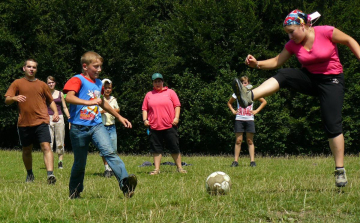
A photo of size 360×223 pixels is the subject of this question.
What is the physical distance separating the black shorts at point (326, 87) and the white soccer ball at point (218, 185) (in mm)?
1411

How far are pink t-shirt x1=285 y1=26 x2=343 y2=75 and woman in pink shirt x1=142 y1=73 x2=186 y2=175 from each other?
4.14 m

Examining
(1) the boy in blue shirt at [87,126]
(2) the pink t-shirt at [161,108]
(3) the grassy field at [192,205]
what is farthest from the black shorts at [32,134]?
(1) the boy in blue shirt at [87,126]

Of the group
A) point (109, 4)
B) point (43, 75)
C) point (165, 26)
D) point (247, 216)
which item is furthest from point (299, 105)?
point (247, 216)

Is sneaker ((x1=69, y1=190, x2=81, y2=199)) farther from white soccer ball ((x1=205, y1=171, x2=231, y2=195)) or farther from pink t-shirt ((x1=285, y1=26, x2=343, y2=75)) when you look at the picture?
pink t-shirt ((x1=285, y1=26, x2=343, y2=75))

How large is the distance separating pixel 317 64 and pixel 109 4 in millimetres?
19647

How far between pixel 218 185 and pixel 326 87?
5.95 feet

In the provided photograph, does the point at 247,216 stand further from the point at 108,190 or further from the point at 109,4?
the point at 109,4

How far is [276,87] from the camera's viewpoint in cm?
564

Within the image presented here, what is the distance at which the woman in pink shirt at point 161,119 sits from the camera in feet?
30.7

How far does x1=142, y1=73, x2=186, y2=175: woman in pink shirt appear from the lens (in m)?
9.37

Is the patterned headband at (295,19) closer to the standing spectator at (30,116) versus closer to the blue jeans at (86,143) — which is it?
the blue jeans at (86,143)

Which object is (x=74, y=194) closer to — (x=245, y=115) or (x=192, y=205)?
(x=192, y=205)

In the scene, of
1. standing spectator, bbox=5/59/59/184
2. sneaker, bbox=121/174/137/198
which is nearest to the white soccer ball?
sneaker, bbox=121/174/137/198

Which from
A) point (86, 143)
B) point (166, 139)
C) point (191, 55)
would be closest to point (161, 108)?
point (166, 139)
